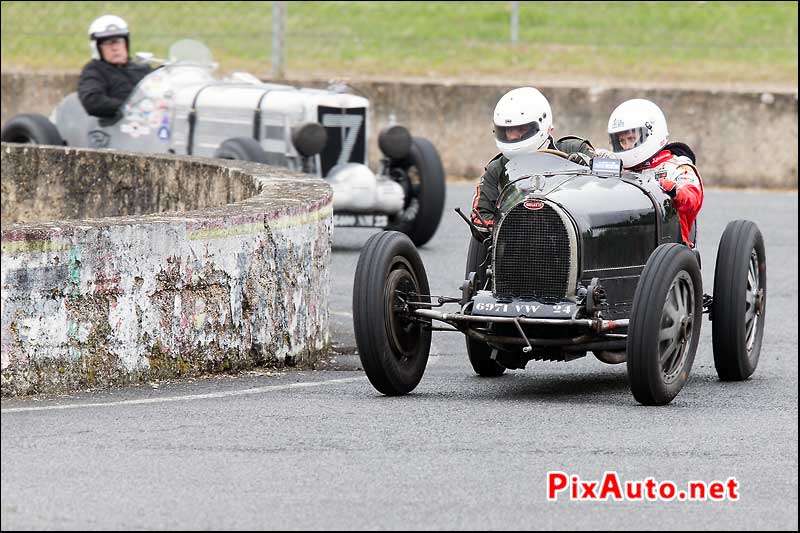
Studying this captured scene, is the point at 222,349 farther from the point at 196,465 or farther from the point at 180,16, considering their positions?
the point at 180,16

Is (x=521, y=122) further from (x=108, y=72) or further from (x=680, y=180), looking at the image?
(x=108, y=72)

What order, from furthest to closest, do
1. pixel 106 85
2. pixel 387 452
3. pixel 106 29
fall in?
pixel 106 29
pixel 106 85
pixel 387 452

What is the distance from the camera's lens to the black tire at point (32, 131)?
1634 centimetres

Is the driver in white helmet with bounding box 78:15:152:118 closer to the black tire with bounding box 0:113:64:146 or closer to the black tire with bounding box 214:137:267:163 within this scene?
the black tire with bounding box 0:113:64:146

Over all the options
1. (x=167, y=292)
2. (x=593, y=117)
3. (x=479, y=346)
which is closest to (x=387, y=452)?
(x=167, y=292)

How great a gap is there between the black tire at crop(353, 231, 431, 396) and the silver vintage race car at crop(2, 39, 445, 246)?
603 cm

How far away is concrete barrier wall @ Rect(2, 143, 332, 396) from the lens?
770cm

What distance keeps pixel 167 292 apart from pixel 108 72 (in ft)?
27.5

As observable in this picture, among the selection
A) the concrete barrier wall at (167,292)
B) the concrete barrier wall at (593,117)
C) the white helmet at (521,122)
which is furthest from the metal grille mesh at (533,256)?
the concrete barrier wall at (593,117)

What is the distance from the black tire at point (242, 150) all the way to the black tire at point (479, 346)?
17.3 ft

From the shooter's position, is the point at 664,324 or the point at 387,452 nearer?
the point at 387,452

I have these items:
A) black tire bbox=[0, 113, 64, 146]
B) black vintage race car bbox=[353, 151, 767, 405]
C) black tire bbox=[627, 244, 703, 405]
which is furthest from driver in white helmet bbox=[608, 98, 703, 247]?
black tire bbox=[0, 113, 64, 146]

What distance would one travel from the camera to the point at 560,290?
8219 millimetres

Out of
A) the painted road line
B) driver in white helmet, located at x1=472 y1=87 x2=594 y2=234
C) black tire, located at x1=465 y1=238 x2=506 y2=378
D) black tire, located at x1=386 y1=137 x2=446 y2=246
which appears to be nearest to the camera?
the painted road line
